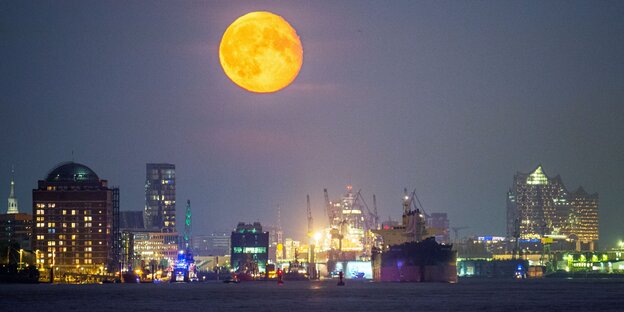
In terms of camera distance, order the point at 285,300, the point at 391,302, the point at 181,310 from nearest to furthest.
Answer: the point at 181,310, the point at 391,302, the point at 285,300

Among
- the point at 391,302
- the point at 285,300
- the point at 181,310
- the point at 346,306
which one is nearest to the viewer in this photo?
the point at 181,310

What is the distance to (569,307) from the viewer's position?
167m

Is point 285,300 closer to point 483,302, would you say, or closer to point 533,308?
point 483,302

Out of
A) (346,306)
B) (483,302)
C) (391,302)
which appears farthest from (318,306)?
(483,302)

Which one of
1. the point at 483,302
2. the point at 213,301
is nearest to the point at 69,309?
the point at 213,301

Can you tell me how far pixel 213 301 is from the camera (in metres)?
194

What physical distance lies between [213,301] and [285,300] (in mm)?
12175

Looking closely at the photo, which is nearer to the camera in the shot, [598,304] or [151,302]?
[598,304]

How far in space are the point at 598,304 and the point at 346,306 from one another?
38.8 m

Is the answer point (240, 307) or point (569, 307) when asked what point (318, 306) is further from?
point (569, 307)

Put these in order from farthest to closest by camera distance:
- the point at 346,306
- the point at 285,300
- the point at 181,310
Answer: the point at 285,300
the point at 346,306
the point at 181,310

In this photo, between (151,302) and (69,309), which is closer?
(69,309)

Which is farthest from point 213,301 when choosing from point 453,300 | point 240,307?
point 453,300

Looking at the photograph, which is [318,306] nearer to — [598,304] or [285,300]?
[285,300]
